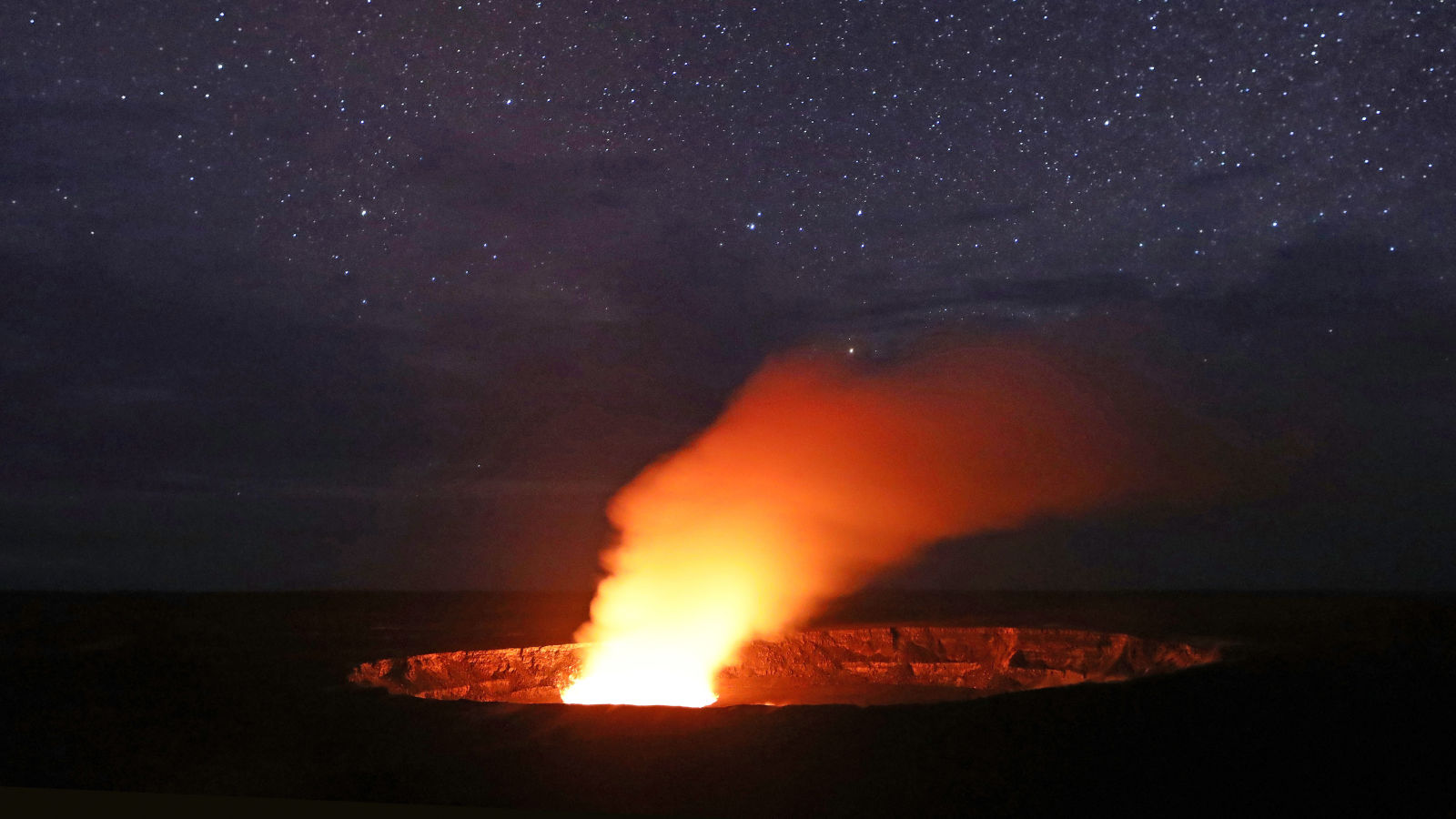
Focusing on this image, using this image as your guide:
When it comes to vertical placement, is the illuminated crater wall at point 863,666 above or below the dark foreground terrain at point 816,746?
above

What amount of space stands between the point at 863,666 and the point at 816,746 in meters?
10.6

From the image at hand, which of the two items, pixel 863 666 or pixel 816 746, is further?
pixel 863 666

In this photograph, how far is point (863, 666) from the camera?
786 inches

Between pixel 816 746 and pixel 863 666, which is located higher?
pixel 863 666

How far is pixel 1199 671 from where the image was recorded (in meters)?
11.9

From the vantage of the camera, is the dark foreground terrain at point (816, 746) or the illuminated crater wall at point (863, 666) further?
the illuminated crater wall at point (863, 666)

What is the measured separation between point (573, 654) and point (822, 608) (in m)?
9.34

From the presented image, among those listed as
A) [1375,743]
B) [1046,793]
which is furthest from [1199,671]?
[1046,793]

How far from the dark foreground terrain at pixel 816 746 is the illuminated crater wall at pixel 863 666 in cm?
338

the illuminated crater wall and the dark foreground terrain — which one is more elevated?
the illuminated crater wall

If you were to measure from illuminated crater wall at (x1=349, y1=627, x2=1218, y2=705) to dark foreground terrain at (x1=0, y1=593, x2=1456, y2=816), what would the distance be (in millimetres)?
3377

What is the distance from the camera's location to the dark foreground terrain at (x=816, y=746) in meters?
8.91

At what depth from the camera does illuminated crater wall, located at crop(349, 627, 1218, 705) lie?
57.3 ft

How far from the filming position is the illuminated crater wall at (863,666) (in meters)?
17.5
